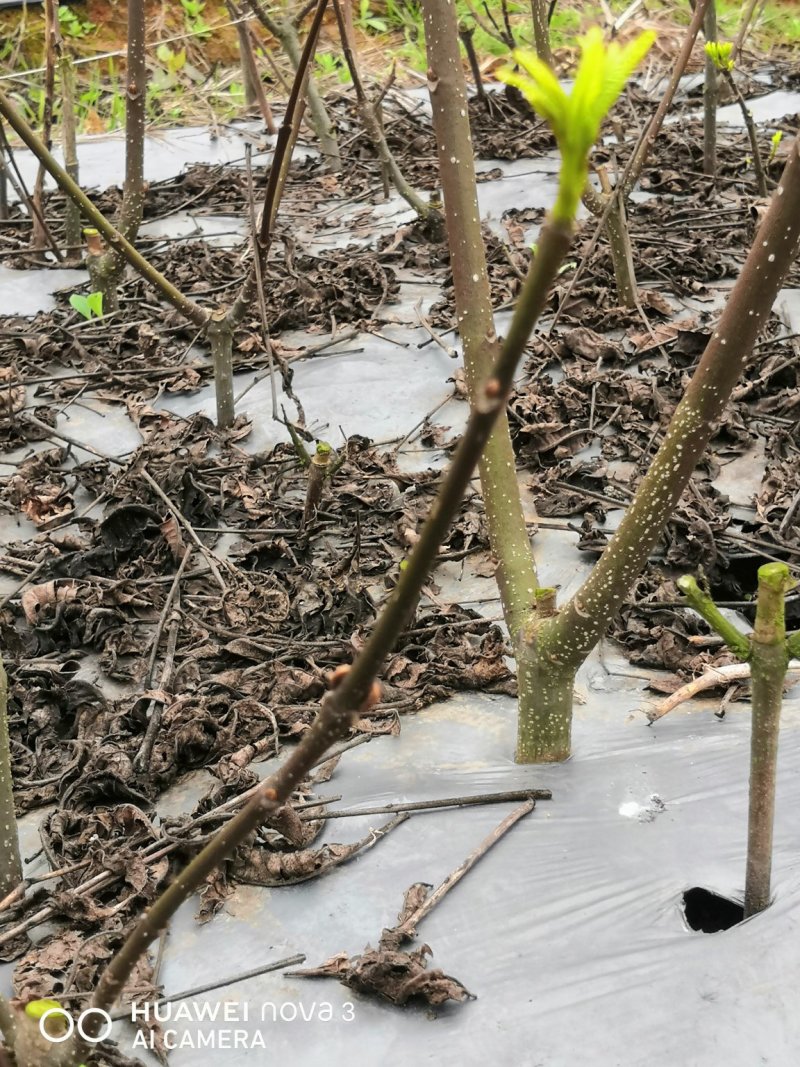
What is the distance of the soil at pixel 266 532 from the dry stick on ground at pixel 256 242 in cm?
23

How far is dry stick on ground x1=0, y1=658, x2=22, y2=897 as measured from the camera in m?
1.64

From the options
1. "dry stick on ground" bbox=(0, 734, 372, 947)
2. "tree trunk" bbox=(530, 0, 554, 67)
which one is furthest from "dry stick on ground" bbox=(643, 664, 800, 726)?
"tree trunk" bbox=(530, 0, 554, 67)

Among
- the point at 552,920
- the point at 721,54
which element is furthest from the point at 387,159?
the point at 552,920

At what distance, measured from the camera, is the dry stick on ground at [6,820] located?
1.64 metres

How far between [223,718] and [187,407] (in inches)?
73.6

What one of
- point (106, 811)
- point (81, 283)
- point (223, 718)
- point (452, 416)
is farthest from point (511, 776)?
point (81, 283)

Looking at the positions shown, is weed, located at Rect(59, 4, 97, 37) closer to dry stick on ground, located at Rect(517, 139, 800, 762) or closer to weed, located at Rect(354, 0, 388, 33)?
weed, located at Rect(354, 0, 388, 33)

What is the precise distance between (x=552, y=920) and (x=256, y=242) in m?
2.22

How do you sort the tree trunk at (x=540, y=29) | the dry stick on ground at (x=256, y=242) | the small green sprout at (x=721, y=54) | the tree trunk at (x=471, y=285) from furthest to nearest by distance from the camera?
1. the tree trunk at (x=540, y=29)
2. the small green sprout at (x=721, y=54)
3. the dry stick on ground at (x=256, y=242)
4. the tree trunk at (x=471, y=285)

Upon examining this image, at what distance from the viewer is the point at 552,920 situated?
5.48 feet

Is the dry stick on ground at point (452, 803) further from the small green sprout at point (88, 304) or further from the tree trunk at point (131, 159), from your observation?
the small green sprout at point (88, 304)

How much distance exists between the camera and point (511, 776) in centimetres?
200

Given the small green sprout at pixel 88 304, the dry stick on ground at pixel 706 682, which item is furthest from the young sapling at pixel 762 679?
the small green sprout at pixel 88 304

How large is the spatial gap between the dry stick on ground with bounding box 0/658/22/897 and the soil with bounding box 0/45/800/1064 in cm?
5
